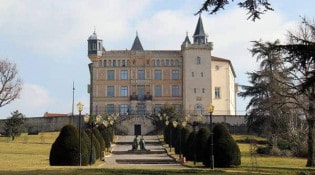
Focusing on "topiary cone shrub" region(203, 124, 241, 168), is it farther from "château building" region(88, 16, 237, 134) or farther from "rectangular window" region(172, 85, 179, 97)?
"rectangular window" region(172, 85, 179, 97)

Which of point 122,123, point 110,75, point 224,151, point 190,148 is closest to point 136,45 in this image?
point 110,75

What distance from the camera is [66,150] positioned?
87.5 ft

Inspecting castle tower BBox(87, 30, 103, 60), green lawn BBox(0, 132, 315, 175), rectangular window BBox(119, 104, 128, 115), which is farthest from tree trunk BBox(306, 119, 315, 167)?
castle tower BBox(87, 30, 103, 60)

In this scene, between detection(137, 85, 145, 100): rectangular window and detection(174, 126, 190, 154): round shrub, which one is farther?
detection(137, 85, 145, 100): rectangular window

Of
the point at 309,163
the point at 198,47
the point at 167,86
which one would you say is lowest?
the point at 309,163

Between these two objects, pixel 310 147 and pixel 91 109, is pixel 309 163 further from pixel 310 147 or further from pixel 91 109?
pixel 91 109

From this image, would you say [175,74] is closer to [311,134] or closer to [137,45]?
[137,45]

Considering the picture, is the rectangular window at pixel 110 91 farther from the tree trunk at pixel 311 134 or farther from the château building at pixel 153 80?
the tree trunk at pixel 311 134

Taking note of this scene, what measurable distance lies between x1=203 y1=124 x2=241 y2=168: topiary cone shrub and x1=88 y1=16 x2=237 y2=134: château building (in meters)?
61.1

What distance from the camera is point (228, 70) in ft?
308

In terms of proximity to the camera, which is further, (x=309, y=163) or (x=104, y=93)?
(x=104, y=93)

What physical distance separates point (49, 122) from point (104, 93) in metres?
11.8

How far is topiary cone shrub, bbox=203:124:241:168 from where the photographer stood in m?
26.1

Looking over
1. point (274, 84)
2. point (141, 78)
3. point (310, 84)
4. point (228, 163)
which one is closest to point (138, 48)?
point (141, 78)
